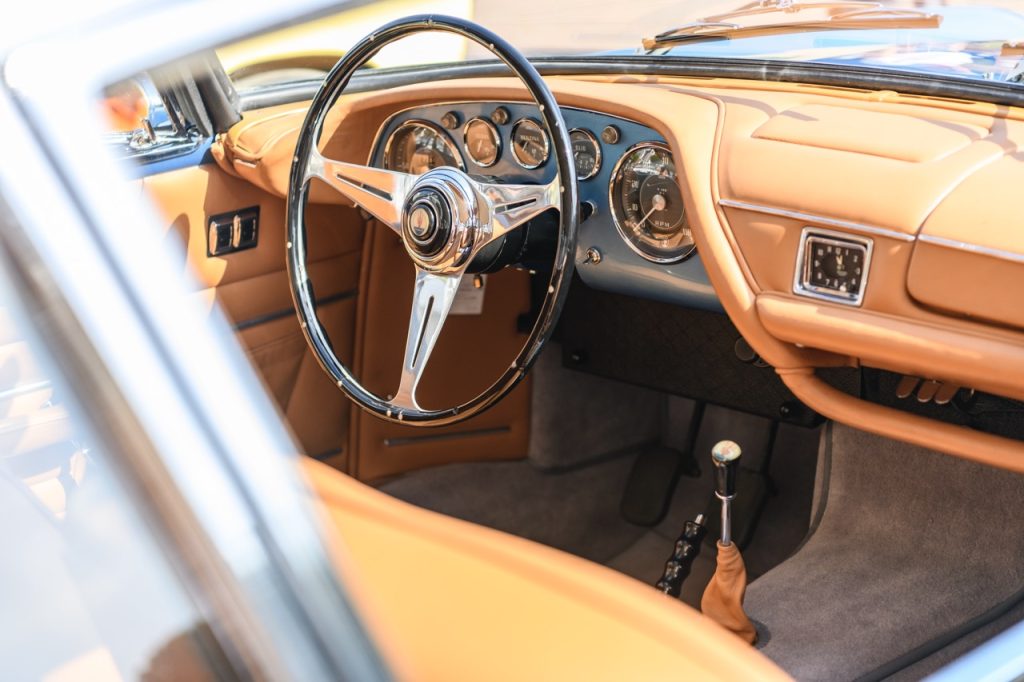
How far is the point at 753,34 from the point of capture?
1.98 m

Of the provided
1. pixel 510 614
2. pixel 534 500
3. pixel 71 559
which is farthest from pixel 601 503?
pixel 71 559

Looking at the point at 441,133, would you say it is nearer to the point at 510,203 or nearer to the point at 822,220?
the point at 510,203

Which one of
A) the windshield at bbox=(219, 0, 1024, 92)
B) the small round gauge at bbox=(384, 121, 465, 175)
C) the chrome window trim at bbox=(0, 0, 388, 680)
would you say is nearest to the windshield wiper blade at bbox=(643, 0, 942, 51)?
the windshield at bbox=(219, 0, 1024, 92)

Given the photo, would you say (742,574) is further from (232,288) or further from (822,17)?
(232,288)

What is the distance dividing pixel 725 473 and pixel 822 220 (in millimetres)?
535

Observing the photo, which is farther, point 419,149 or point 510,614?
point 419,149

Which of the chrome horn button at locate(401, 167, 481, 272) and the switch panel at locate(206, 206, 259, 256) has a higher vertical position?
the chrome horn button at locate(401, 167, 481, 272)

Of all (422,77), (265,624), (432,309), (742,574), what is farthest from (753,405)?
(265,624)

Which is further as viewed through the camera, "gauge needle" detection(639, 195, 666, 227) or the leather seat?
"gauge needle" detection(639, 195, 666, 227)

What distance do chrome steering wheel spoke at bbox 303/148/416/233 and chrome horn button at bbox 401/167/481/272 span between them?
4 centimetres

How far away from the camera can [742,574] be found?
188 centimetres

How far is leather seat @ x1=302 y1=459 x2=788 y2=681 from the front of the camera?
83 cm

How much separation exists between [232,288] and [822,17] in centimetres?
122

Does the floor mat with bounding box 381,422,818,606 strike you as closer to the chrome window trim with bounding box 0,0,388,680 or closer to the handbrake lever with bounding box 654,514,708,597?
the handbrake lever with bounding box 654,514,708,597
